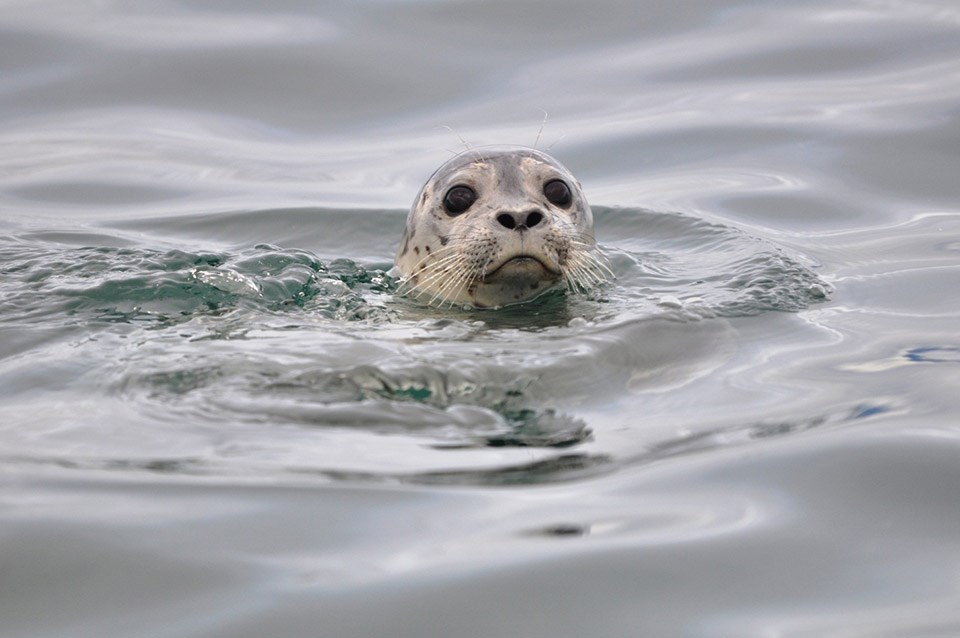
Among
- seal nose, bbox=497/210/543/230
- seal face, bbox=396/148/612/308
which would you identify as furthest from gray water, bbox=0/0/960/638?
seal nose, bbox=497/210/543/230

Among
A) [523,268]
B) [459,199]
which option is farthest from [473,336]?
[459,199]

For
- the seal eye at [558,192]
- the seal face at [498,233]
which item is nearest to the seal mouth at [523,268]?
the seal face at [498,233]

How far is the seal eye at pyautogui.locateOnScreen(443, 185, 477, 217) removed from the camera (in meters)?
6.07

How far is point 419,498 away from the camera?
3453mm

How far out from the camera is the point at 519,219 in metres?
5.55

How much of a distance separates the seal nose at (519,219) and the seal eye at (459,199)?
0.47m

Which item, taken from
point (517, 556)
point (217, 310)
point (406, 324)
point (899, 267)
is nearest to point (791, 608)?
point (517, 556)

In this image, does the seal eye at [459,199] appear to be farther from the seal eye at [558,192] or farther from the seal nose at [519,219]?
the seal nose at [519,219]

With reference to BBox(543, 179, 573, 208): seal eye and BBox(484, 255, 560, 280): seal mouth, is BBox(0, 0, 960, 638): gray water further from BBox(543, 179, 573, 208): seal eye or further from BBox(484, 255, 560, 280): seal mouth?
BBox(543, 179, 573, 208): seal eye

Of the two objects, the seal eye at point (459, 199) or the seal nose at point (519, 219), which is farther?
the seal eye at point (459, 199)

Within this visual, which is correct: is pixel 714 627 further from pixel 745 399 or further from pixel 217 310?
pixel 217 310

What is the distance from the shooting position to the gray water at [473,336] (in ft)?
10.0

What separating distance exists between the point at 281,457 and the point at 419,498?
0.48 meters

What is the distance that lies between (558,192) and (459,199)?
44 centimetres
